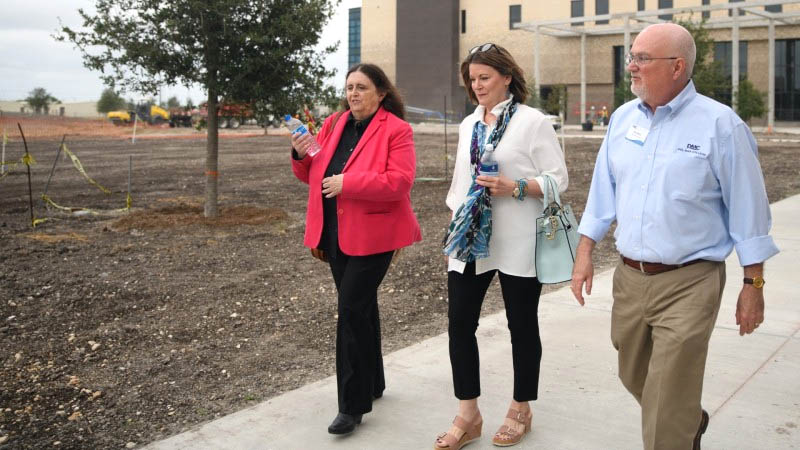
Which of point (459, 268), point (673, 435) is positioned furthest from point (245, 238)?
point (673, 435)

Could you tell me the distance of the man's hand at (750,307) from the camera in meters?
3.13

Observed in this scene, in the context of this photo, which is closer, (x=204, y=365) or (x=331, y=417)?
(x=331, y=417)

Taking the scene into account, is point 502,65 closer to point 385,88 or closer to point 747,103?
point 385,88

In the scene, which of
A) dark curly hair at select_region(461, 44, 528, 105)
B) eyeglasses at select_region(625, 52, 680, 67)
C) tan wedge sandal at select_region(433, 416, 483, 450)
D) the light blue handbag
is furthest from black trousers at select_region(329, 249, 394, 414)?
eyeglasses at select_region(625, 52, 680, 67)

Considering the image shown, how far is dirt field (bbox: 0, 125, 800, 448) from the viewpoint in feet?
15.9

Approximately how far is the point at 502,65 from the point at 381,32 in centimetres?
7569

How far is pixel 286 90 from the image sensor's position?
465 inches

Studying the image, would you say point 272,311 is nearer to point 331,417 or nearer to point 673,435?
point 331,417

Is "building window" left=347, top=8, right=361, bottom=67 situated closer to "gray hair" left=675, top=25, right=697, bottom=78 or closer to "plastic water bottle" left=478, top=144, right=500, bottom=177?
"plastic water bottle" left=478, top=144, right=500, bottom=177

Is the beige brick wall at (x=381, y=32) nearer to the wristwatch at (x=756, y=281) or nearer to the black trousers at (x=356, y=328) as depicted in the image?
the black trousers at (x=356, y=328)

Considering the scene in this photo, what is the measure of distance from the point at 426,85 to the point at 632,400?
72923mm

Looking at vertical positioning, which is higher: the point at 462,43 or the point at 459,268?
the point at 462,43

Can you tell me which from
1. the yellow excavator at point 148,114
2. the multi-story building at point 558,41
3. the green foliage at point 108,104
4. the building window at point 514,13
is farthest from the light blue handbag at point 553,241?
the green foliage at point 108,104

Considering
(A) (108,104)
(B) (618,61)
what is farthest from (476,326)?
(A) (108,104)
